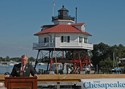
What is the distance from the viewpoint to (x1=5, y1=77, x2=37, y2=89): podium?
12727 mm

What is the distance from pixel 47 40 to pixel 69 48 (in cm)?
447

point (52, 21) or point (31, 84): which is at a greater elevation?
point (52, 21)

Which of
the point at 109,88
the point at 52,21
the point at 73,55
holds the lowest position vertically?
the point at 109,88

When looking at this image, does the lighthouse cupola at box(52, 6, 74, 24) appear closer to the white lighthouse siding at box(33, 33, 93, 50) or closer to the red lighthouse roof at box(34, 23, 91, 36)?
the red lighthouse roof at box(34, 23, 91, 36)

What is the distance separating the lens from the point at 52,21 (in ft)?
235

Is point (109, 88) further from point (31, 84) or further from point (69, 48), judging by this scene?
point (69, 48)

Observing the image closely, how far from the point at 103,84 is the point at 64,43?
51.7 metres

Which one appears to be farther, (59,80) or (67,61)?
(67,61)

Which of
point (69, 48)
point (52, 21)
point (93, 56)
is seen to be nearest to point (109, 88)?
point (69, 48)

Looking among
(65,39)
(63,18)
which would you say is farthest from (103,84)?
(63,18)

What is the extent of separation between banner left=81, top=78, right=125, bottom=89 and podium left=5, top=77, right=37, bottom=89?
2021 millimetres

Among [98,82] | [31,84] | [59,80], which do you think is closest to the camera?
[31,84]

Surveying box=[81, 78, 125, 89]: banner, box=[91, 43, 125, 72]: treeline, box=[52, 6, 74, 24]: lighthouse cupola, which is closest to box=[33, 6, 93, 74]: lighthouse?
box=[52, 6, 74, 24]: lighthouse cupola

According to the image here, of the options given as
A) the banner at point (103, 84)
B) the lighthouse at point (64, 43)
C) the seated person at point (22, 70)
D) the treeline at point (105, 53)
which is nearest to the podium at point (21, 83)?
the seated person at point (22, 70)
